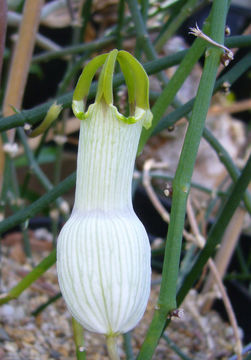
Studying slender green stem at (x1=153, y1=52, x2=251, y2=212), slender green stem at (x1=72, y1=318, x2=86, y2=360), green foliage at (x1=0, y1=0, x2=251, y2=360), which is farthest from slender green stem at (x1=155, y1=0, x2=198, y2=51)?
slender green stem at (x1=72, y1=318, x2=86, y2=360)

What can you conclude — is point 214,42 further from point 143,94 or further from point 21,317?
point 21,317

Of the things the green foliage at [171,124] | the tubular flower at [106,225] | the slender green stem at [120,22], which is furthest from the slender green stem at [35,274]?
the slender green stem at [120,22]

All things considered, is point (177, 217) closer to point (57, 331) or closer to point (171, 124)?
point (171, 124)

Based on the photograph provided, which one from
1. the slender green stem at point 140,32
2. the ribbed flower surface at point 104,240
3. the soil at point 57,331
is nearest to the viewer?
the ribbed flower surface at point 104,240

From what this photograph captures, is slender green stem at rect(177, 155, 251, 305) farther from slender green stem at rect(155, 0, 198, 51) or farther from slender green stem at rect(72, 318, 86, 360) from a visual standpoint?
slender green stem at rect(155, 0, 198, 51)

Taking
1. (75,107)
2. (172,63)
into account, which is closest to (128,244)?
(75,107)

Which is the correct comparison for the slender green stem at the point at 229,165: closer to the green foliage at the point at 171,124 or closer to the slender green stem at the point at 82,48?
the green foliage at the point at 171,124

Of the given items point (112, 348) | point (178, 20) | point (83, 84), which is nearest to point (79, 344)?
point (112, 348)
